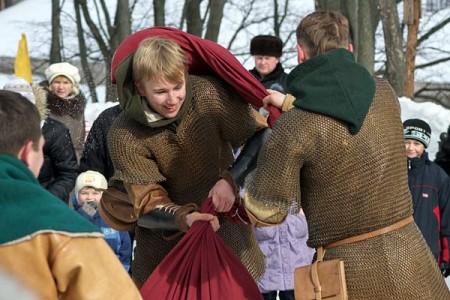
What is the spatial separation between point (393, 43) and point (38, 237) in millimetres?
15753

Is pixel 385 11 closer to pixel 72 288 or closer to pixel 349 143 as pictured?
pixel 349 143

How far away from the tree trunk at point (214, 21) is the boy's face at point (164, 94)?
1746 cm

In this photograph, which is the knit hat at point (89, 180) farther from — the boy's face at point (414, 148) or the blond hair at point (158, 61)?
the blond hair at point (158, 61)

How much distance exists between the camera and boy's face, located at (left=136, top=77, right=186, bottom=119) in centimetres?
471

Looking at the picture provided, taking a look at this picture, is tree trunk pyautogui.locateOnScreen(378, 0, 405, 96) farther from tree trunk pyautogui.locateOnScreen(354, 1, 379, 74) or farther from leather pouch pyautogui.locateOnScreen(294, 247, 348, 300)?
leather pouch pyautogui.locateOnScreen(294, 247, 348, 300)

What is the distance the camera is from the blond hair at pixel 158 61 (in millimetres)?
4672

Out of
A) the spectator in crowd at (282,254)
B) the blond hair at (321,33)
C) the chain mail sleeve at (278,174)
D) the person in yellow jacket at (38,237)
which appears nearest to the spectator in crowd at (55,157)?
the spectator in crowd at (282,254)

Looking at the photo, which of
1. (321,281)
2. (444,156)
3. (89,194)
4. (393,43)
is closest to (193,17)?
(393,43)

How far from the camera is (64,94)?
8.60 meters

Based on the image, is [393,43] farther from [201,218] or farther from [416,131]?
[201,218]

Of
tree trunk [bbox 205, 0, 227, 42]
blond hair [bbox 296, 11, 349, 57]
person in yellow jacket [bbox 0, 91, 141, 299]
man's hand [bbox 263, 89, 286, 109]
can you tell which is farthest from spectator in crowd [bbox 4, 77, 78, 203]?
tree trunk [bbox 205, 0, 227, 42]

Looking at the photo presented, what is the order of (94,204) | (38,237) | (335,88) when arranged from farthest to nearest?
1. (94,204)
2. (335,88)
3. (38,237)

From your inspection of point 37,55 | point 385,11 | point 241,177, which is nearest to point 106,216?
point 241,177

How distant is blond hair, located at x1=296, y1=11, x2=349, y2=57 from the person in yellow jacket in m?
1.44
